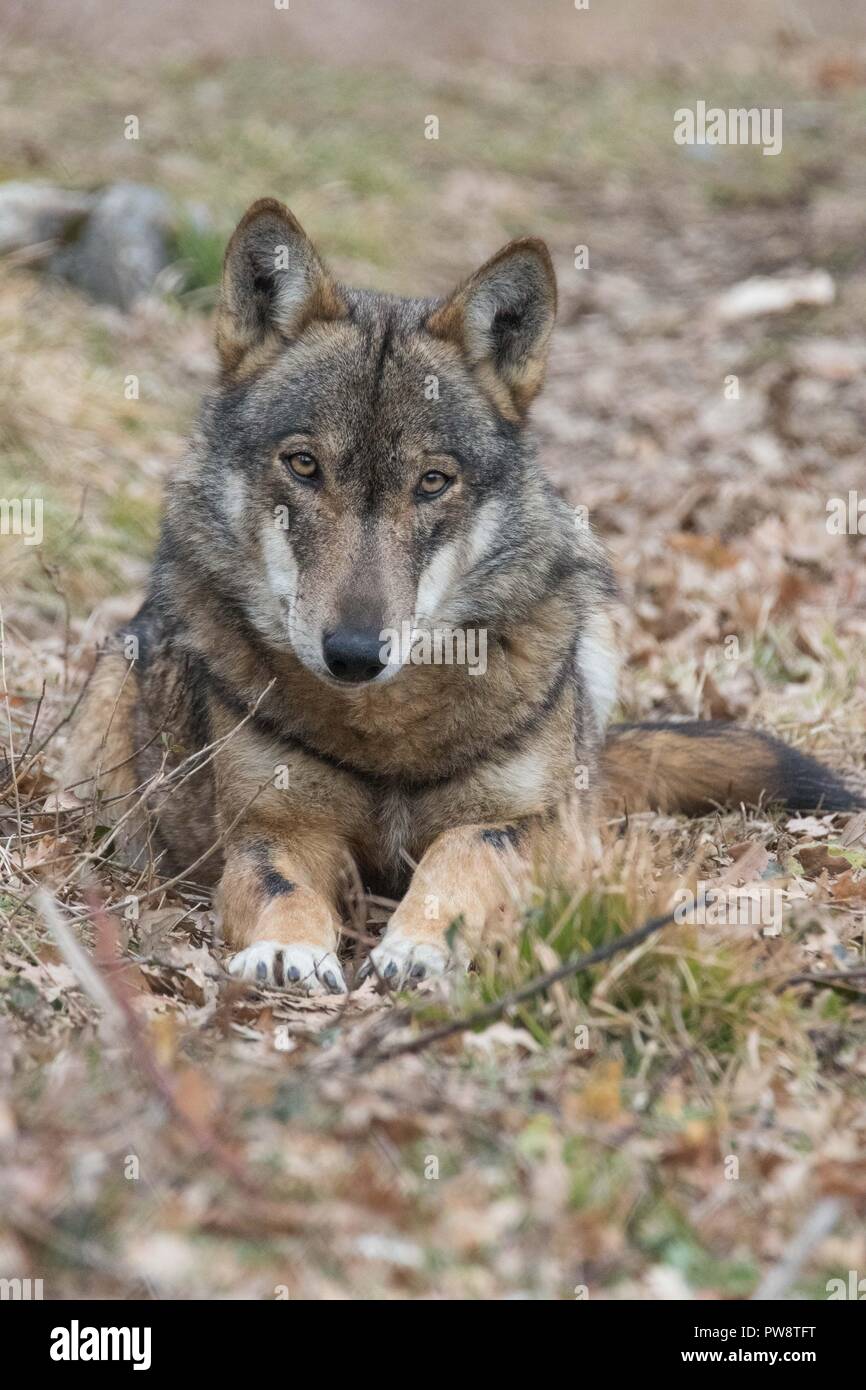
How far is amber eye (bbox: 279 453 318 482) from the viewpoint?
519 cm

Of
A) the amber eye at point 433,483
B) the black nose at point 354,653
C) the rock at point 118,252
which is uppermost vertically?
the rock at point 118,252

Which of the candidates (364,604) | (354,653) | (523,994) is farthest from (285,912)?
(523,994)

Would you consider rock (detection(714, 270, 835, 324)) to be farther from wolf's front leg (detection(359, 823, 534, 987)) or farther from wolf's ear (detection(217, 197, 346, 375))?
wolf's front leg (detection(359, 823, 534, 987))

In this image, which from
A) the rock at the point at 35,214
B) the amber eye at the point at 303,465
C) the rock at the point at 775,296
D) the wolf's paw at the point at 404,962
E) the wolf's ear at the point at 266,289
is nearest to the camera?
the wolf's paw at the point at 404,962

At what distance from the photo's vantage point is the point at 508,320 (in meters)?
5.64

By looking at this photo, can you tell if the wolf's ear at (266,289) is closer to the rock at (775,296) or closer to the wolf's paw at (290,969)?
the wolf's paw at (290,969)

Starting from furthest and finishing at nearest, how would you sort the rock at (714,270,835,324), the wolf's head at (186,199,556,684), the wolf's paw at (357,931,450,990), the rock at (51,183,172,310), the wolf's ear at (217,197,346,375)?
1. the rock at (714,270,835,324)
2. the rock at (51,183,172,310)
3. the wolf's ear at (217,197,346,375)
4. the wolf's head at (186,199,556,684)
5. the wolf's paw at (357,931,450,990)

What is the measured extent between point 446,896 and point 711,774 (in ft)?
5.66

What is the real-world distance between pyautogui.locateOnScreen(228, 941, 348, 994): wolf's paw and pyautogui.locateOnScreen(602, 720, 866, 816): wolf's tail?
1940 mm

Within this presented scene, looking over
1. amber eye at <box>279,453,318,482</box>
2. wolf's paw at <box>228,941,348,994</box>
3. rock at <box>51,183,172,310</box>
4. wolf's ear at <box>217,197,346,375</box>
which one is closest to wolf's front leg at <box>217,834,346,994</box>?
wolf's paw at <box>228,941,348,994</box>

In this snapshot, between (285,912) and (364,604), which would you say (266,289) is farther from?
(285,912)

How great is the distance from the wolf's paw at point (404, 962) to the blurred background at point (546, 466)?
1.14 feet

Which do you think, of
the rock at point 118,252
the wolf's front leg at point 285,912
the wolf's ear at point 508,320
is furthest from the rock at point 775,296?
the wolf's front leg at point 285,912

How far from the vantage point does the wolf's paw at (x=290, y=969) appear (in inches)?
185
